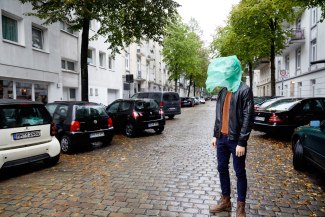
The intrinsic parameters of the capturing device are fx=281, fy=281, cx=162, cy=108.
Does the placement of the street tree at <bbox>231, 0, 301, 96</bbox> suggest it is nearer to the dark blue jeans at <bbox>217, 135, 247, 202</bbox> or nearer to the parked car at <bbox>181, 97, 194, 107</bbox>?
the parked car at <bbox>181, 97, 194, 107</bbox>

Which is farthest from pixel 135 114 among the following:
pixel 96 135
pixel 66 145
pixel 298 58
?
pixel 298 58

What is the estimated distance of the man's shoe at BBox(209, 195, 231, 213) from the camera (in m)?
3.83

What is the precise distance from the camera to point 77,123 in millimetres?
7957

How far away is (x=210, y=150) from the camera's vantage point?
8258 millimetres

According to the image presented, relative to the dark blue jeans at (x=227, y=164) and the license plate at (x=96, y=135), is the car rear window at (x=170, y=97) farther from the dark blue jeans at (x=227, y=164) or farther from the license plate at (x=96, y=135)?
the dark blue jeans at (x=227, y=164)

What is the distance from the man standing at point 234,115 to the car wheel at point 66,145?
544 cm

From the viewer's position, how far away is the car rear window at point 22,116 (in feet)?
18.2

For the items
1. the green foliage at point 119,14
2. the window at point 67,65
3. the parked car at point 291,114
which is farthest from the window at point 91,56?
the parked car at point 291,114

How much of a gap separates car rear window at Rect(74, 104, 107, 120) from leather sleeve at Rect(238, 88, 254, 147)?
5711 mm

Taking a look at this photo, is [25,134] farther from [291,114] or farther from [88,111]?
[291,114]

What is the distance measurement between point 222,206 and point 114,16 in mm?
10842

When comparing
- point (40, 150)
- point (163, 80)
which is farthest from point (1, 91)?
point (163, 80)

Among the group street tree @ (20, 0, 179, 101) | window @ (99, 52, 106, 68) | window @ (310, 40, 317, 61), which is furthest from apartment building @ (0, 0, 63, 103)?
window @ (310, 40, 317, 61)

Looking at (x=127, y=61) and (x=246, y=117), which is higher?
(x=127, y=61)
